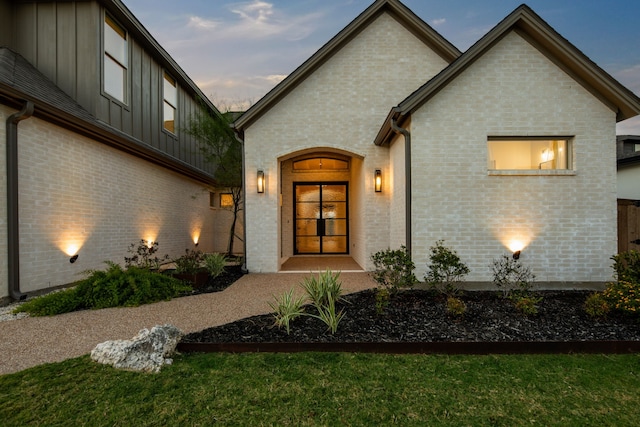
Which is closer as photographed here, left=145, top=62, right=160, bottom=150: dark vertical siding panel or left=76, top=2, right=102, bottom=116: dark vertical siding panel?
left=76, top=2, right=102, bottom=116: dark vertical siding panel

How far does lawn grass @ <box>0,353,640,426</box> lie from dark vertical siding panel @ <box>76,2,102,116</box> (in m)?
6.85

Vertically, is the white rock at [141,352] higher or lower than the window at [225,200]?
lower

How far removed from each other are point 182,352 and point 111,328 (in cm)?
144

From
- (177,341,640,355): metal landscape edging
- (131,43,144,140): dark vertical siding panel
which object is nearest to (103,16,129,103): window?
(131,43,144,140): dark vertical siding panel

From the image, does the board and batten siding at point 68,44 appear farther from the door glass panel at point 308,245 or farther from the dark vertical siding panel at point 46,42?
the door glass panel at point 308,245

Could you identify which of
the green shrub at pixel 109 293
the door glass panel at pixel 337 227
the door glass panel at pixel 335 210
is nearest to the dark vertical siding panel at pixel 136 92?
the green shrub at pixel 109 293

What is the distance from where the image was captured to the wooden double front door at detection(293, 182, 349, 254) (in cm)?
1211

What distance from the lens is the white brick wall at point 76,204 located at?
5551 mm

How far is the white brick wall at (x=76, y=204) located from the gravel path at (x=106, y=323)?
5.76ft

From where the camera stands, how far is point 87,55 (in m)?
7.57

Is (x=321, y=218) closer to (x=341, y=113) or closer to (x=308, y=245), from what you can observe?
(x=308, y=245)

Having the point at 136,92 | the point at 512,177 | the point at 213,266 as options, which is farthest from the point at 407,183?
the point at 136,92

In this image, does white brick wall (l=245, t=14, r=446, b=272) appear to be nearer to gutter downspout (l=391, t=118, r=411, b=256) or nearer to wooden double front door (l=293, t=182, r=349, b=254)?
gutter downspout (l=391, t=118, r=411, b=256)

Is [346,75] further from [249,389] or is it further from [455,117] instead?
[249,389]
